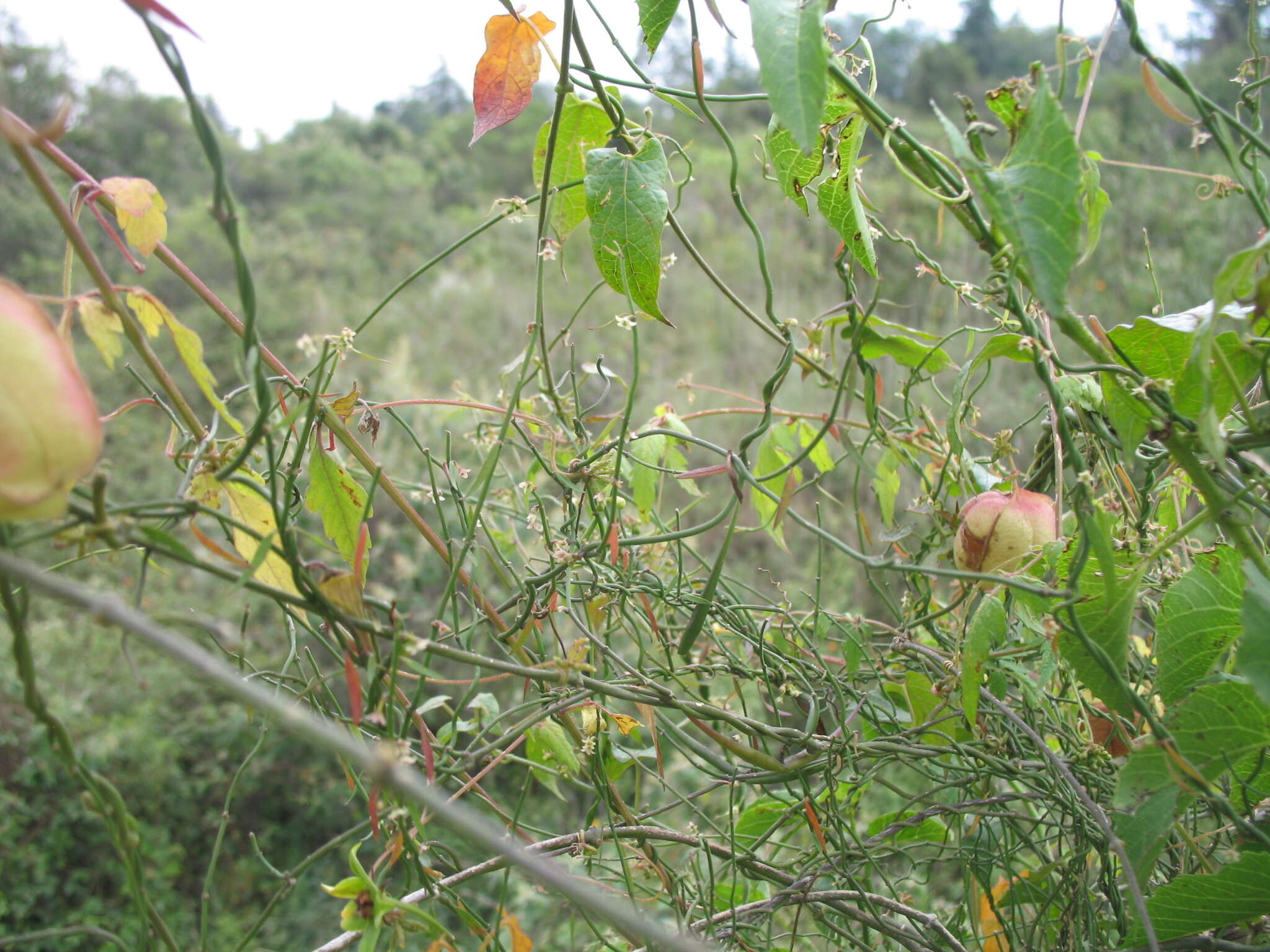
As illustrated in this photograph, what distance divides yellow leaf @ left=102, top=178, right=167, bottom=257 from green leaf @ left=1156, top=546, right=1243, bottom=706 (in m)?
0.37

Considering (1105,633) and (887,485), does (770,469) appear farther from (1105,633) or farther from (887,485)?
(1105,633)

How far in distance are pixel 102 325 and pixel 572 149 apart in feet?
0.70

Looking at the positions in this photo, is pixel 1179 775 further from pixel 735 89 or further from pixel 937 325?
pixel 735 89

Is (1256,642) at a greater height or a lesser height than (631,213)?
lesser

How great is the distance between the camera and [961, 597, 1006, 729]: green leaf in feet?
1.01

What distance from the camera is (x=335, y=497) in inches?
13.5

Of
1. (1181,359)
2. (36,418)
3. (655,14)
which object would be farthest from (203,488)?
(1181,359)

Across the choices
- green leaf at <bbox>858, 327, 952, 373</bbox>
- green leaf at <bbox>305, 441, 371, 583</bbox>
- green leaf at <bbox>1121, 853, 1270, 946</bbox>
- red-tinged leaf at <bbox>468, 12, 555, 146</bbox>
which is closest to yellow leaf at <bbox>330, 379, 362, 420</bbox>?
green leaf at <bbox>305, 441, 371, 583</bbox>

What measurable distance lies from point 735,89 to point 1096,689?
7885 millimetres

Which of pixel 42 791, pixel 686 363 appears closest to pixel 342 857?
pixel 42 791

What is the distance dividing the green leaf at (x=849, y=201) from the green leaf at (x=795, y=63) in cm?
8

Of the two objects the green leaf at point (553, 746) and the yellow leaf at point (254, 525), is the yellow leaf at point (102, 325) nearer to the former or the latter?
the yellow leaf at point (254, 525)

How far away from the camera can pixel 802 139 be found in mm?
219

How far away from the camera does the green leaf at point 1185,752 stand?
10.2 inches
